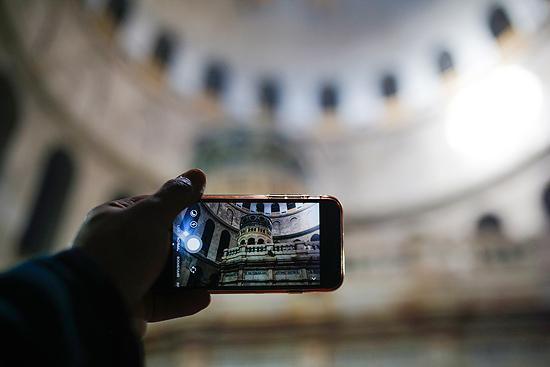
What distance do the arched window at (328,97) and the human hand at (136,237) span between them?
18.5m

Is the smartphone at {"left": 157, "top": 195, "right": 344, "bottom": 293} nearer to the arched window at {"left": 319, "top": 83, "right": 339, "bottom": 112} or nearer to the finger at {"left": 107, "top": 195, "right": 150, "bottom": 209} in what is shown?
the finger at {"left": 107, "top": 195, "right": 150, "bottom": 209}

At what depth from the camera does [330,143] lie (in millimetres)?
19109

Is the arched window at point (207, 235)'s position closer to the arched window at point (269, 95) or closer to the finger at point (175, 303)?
the finger at point (175, 303)

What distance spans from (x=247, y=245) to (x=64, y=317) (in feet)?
2.34

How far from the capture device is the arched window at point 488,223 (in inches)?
570

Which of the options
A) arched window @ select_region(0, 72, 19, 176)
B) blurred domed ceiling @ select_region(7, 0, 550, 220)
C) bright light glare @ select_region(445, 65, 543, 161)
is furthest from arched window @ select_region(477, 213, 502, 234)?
arched window @ select_region(0, 72, 19, 176)

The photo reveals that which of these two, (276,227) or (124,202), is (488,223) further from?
(124,202)

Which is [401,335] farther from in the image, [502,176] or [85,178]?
[85,178]

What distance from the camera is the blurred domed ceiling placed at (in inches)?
543

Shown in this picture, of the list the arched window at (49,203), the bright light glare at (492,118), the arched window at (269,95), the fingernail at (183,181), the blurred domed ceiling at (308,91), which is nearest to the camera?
the fingernail at (183,181)

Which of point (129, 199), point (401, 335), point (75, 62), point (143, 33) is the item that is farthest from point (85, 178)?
point (129, 199)

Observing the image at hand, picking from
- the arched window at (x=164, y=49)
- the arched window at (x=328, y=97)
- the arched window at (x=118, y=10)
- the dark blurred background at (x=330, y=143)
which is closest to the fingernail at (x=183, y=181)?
the dark blurred background at (x=330, y=143)

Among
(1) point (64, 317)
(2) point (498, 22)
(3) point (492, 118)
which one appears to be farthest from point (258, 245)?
(2) point (498, 22)

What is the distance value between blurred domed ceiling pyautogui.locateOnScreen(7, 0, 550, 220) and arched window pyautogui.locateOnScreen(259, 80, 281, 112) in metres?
0.04
